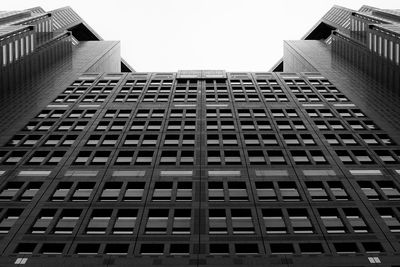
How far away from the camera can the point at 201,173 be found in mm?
46156

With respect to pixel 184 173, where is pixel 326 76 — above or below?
above

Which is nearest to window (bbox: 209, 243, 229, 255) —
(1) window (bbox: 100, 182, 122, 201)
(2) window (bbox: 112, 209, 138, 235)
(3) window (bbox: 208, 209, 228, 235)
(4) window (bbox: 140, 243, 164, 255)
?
(3) window (bbox: 208, 209, 228, 235)

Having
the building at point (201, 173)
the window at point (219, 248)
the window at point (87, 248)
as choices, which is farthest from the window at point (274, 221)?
the window at point (87, 248)

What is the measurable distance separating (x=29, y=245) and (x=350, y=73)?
233ft

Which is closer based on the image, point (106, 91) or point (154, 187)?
point (154, 187)

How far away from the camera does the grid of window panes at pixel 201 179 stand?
118 feet

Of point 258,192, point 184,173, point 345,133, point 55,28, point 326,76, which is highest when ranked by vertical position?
point 55,28

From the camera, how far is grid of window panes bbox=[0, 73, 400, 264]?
3603 centimetres

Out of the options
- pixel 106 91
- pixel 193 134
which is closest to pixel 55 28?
pixel 106 91

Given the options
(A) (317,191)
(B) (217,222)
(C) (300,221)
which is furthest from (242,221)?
(A) (317,191)

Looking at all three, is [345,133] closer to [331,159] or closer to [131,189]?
[331,159]

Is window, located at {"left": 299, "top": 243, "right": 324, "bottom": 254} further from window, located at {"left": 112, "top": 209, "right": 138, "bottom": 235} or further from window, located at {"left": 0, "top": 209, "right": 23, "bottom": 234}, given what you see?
window, located at {"left": 0, "top": 209, "right": 23, "bottom": 234}

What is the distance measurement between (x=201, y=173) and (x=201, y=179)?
127 cm

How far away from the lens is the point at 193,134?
183ft
